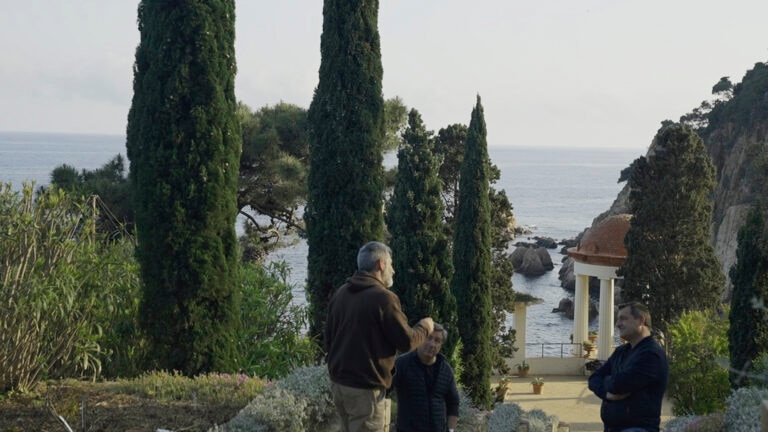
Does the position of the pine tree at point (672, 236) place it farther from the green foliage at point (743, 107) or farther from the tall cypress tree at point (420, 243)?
the green foliage at point (743, 107)

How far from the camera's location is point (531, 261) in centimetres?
7850

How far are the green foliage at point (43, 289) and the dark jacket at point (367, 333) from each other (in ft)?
10.8

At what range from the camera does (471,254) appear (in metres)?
20.7

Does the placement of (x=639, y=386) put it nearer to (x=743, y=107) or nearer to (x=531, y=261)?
(x=743, y=107)

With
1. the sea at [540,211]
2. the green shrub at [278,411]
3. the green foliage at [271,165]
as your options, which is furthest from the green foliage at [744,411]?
the green foliage at [271,165]

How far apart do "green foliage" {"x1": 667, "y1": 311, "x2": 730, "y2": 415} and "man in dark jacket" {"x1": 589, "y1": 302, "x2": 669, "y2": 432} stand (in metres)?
13.9

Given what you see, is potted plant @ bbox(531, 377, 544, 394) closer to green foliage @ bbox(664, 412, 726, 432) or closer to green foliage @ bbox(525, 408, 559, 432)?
green foliage @ bbox(525, 408, 559, 432)

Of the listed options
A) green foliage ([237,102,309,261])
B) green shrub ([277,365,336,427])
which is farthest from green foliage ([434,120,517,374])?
green shrub ([277,365,336,427])

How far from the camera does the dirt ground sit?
6.80 metres

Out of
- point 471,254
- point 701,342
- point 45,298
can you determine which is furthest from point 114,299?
point 701,342

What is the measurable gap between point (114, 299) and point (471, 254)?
12182mm

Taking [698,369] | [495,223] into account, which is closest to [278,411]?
[698,369]

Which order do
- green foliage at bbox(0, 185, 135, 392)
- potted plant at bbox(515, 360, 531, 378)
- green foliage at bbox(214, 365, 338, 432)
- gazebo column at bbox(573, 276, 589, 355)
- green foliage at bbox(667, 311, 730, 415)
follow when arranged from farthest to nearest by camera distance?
gazebo column at bbox(573, 276, 589, 355) < potted plant at bbox(515, 360, 531, 378) < green foliage at bbox(667, 311, 730, 415) < green foliage at bbox(0, 185, 135, 392) < green foliage at bbox(214, 365, 338, 432)

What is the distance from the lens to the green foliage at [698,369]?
18.8 m
